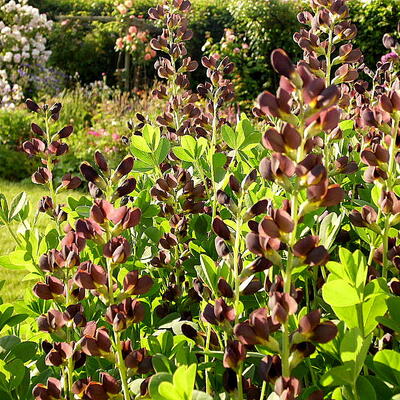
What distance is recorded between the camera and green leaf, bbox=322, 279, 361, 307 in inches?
31.7

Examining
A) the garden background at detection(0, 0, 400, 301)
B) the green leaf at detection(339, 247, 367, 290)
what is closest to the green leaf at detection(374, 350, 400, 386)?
the green leaf at detection(339, 247, 367, 290)

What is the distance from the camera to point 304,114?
69 cm

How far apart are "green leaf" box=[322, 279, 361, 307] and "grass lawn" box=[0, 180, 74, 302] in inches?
52.6

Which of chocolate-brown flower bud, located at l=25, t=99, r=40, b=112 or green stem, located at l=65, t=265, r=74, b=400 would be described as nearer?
green stem, located at l=65, t=265, r=74, b=400

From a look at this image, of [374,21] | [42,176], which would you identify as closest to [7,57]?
[374,21]

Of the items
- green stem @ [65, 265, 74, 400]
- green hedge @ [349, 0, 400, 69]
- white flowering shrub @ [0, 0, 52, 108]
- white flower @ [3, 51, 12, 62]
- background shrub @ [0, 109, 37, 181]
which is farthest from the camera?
white flowering shrub @ [0, 0, 52, 108]

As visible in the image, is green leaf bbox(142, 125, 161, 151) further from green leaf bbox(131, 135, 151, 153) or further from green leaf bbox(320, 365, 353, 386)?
green leaf bbox(320, 365, 353, 386)

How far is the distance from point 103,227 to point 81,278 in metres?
0.10

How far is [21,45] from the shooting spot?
13094mm

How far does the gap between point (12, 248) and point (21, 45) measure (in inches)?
358

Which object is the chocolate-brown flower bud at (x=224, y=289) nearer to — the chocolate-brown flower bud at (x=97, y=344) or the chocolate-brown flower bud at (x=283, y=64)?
the chocolate-brown flower bud at (x=97, y=344)

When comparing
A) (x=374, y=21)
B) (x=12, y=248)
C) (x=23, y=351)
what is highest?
(x=23, y=351)

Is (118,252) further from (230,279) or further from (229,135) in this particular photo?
(229,135)

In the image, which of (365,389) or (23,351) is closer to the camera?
(365,389)
